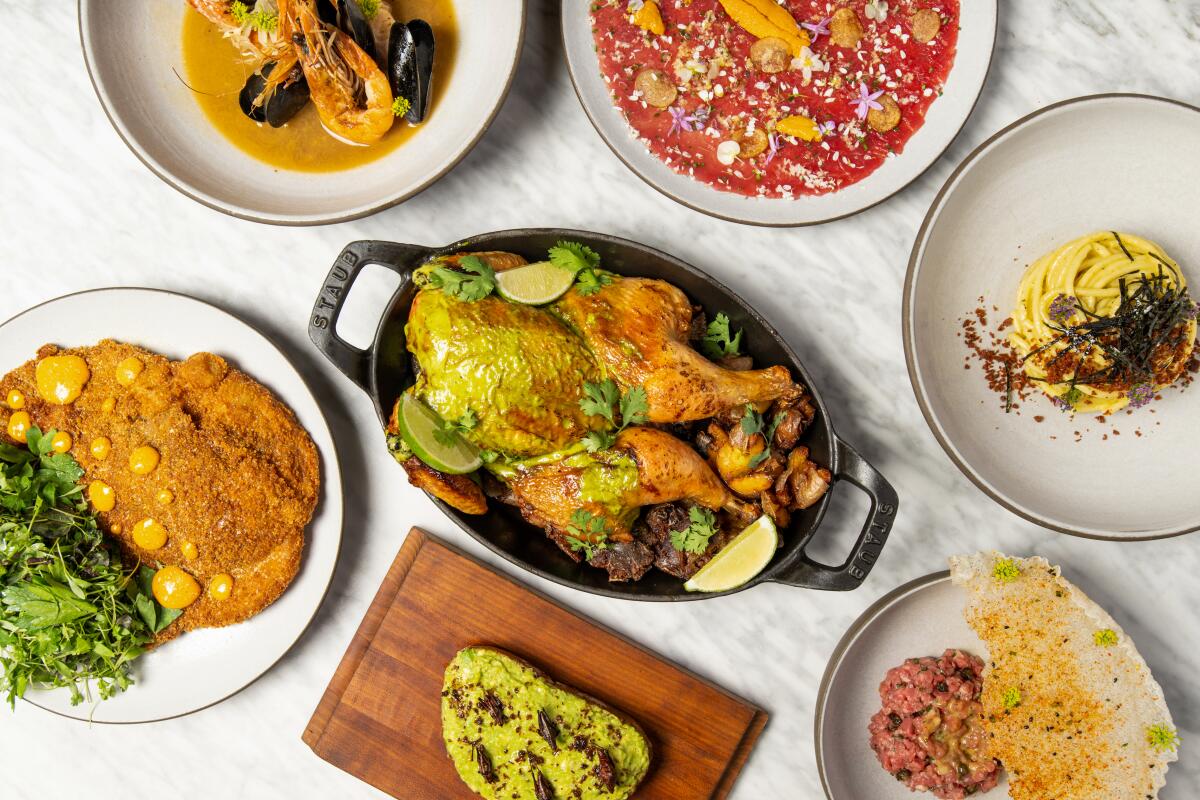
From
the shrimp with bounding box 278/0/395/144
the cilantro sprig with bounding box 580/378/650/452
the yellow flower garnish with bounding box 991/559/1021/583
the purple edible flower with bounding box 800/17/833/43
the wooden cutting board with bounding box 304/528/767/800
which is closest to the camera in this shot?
the cilantro sprig with bounding box 580/378/650/452

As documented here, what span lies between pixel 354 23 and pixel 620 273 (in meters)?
1.26

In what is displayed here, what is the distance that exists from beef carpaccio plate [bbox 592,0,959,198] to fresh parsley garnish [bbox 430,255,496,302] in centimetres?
84

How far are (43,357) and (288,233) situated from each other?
1002mm

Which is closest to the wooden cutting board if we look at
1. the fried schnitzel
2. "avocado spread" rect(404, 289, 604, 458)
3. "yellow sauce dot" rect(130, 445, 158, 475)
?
the fried schnitzel

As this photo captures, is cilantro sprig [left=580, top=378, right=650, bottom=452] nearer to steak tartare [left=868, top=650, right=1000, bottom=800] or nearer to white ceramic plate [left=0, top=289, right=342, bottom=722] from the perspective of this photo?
white ceramic plate [left=0, top=289, right=342, bottom=722]

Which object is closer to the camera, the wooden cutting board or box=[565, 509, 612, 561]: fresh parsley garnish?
box=[565, 509, 612, 561]: fresh parsley garnish

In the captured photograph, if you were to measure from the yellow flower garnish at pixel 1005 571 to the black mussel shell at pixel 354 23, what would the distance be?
285 centimetres

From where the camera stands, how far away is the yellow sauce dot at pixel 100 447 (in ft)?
10.3

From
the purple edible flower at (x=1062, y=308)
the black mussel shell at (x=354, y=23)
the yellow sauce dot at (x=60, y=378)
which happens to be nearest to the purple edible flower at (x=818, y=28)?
the purple edible flower at (x=1062, y=308)

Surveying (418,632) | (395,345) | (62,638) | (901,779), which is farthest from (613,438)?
(62,638)

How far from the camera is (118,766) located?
3.54m

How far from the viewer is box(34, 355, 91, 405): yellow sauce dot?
3.16 m

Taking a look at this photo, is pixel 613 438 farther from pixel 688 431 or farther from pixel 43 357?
pixel 43 357

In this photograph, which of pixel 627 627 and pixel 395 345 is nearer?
pixel 395 345
